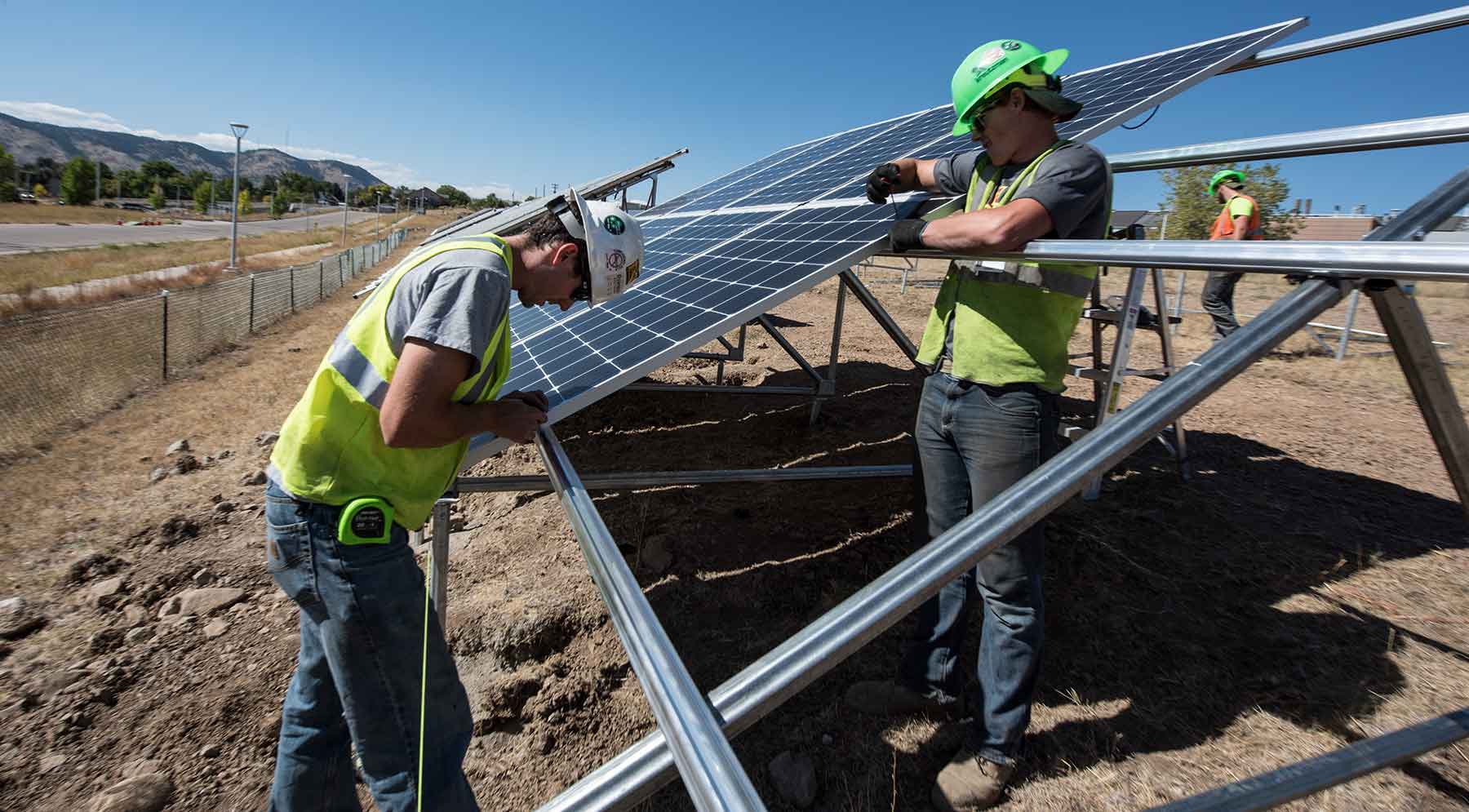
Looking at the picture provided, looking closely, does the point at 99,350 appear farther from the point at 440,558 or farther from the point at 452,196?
the point at 452,196

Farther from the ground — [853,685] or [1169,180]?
[1169,180]

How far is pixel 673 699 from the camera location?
1.10 metres

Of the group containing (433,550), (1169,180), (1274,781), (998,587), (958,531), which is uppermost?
(1169,180)

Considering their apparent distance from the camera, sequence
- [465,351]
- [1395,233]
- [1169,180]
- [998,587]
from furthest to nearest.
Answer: [1169,180] → [998,587] → [465,351] → [1395,233]

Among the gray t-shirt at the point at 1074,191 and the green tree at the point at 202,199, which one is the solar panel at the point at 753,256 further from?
the green tree at the point at 202,199

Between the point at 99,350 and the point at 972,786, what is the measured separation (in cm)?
1126

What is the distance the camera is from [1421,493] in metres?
4.65

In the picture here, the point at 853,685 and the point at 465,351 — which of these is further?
the point at 853,685

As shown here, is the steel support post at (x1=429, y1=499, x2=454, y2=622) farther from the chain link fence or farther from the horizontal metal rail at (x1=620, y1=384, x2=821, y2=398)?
the chain link fence

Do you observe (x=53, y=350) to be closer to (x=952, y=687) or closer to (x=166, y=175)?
(x=952, y=687)

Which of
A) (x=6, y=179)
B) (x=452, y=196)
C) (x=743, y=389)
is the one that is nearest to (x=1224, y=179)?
(x=743, y=389)

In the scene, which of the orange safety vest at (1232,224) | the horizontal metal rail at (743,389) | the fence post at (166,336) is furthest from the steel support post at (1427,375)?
the fence post at (166,336)

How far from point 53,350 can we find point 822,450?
9228 mm

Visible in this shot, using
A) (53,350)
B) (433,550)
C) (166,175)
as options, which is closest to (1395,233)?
(433,550)
